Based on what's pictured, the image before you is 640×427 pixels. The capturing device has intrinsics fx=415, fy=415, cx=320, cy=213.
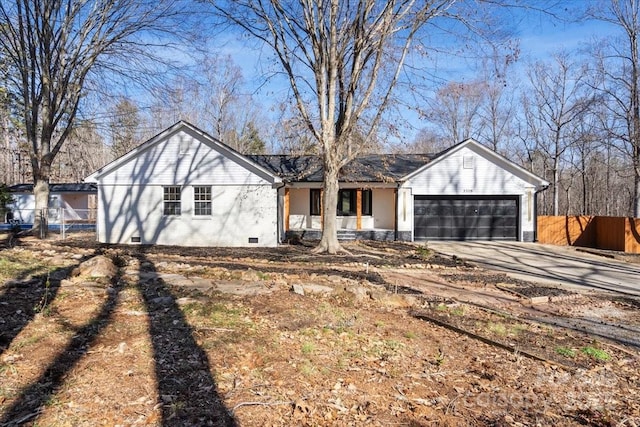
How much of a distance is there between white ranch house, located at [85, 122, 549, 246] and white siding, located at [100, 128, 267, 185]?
0.13ft

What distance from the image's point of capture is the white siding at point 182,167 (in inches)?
647

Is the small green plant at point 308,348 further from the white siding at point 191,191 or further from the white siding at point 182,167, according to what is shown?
the white siding at point 182,167

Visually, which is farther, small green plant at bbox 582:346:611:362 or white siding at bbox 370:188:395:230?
white siding at bbox 370:188:395:230

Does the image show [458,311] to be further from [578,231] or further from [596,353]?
[578,231]

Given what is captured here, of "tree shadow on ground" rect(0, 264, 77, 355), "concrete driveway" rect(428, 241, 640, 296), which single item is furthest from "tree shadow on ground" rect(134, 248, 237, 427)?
"concrete driveway" rect(428, 241, 640, 296)

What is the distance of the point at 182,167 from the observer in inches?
647

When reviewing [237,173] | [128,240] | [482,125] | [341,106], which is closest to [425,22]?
[341,106]

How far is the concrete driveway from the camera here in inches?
418

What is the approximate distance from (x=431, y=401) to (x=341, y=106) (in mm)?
11696

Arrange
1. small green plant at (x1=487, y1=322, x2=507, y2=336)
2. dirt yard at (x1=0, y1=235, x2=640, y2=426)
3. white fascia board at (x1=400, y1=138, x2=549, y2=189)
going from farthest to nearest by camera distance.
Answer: white fascia board at (x1=400, y1=138, x2=549, y2=189)
small green plant at (x1=487, y1=322, x2=507, y2=336)
dirt yard at (x1=0, y1=235, x2=640, y2=426)

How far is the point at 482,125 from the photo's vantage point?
37.1 metres

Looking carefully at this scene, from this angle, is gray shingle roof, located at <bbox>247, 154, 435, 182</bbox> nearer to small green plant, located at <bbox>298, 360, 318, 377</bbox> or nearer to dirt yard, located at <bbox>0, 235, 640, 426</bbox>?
Result: dirt yard, located at <bbox>0, 235, 640, 426</bbox>

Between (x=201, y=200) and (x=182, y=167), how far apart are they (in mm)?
1494

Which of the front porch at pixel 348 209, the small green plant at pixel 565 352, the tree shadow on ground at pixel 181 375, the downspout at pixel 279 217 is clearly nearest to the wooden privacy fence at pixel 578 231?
the front porch at pixel 348 209
